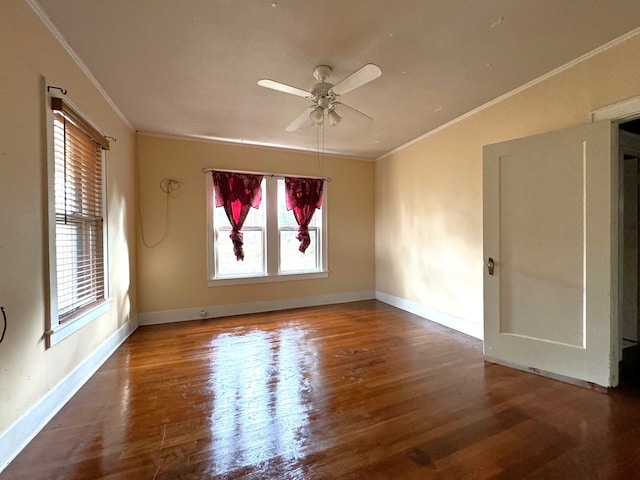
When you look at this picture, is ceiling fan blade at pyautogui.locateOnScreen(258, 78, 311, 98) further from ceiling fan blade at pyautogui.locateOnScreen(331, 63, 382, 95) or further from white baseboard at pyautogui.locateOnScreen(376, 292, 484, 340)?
white baseboard at pyautogui.locateOnScreen(376, 292, 484, 340)

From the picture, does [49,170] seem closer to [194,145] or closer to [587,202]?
[194,145]

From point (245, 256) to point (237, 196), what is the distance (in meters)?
0.91

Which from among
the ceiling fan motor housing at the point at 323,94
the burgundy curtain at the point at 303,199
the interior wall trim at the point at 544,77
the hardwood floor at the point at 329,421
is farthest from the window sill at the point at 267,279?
the ceiling fan motor housing at the point at 323,94

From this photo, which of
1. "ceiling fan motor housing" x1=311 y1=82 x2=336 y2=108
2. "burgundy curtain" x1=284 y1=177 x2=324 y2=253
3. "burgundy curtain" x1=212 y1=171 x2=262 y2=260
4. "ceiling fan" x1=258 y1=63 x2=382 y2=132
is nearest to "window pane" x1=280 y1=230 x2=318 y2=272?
"burgundy curtain" x1=284 y1=177 x2=324 y2=253

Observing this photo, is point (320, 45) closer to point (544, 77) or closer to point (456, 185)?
point (544, 77)

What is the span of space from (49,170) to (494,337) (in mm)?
3721

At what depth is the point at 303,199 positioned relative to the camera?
15.4 feet

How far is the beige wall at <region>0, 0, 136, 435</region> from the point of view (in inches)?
61.4

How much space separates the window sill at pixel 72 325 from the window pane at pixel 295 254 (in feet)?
8.02

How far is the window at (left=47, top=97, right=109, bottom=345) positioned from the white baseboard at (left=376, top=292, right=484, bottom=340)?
12.5 feet

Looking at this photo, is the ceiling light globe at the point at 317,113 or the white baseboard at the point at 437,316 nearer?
the ceiling light globe at the point at 317,113

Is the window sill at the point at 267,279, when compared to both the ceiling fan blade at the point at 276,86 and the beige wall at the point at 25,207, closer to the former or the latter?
the beige wall at the point at 25,207

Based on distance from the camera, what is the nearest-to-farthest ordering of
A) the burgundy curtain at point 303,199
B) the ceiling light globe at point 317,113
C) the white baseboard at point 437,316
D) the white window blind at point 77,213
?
the white window blind at point 77,213, the ceiling light globe at point 317,113, the white baseboard at point 437,316, the burgundy curtain at point 303,199

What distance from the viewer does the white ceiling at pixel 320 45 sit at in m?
1.79
